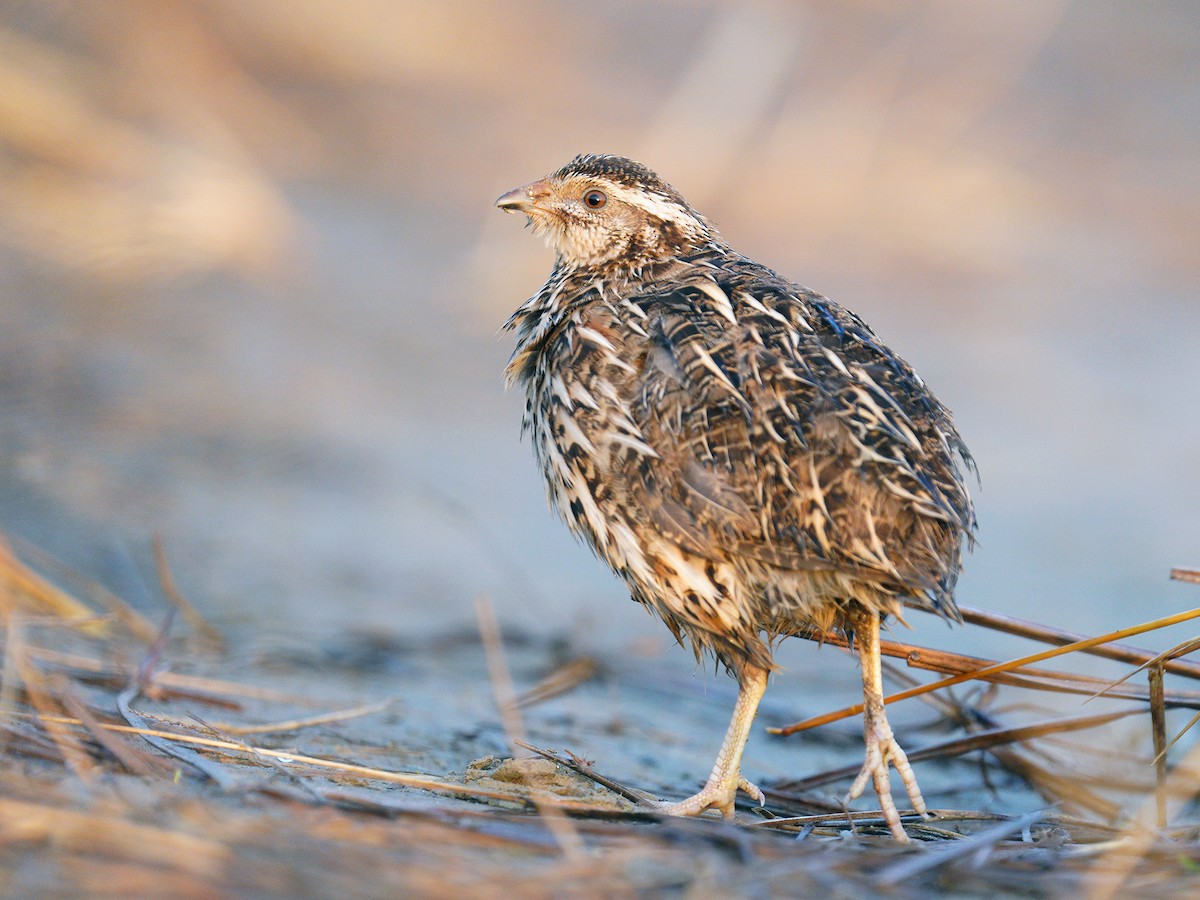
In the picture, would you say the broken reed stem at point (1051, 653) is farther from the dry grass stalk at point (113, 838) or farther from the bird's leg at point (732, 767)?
the dry grass stalk at point (113, 838)

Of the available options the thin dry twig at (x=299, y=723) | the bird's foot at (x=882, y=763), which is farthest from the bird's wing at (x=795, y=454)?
the thin dry twig at (x=299, y=723)

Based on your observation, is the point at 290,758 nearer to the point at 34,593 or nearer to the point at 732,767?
the point at 732,767

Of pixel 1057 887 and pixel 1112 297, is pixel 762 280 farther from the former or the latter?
pixel 1112 297

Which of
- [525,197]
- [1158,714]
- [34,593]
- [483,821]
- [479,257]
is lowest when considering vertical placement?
[483,821]

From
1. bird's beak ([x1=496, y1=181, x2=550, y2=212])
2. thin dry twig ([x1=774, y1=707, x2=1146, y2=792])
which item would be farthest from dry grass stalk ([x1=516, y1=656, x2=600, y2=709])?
bird's beak ([x1=496, y1=181, x2=550, y2=212])

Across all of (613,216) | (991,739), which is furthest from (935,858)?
(613,216)

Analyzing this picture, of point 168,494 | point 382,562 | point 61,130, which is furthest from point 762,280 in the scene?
point 61,130
